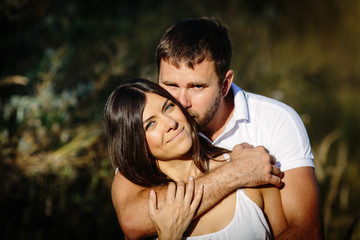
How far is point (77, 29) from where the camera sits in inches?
209

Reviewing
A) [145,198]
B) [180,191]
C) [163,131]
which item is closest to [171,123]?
[163,131]

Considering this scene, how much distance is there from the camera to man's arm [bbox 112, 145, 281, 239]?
7.01 feet

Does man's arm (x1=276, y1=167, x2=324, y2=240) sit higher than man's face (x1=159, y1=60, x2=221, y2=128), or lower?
lower

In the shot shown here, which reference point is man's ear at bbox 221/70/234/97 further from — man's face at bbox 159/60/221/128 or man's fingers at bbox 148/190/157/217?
man's fingers at bbox 148/190/157/217

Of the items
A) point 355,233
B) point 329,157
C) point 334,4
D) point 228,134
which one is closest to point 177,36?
point 228,134

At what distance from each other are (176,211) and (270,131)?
3.04ft

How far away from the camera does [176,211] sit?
210 centimetres

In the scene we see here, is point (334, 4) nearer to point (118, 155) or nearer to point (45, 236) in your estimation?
point (118, 155)

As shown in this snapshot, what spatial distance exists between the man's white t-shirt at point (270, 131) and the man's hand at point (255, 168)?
22 cm

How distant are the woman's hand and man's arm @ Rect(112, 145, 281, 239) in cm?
6

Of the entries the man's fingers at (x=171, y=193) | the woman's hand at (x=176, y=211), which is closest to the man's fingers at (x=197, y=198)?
the woman's hand at (x=176, y=211)

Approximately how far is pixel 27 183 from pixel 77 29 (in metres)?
2.76

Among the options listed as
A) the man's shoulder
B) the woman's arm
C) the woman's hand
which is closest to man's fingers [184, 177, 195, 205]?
the woman's hand

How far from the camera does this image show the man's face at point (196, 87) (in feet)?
8.67
